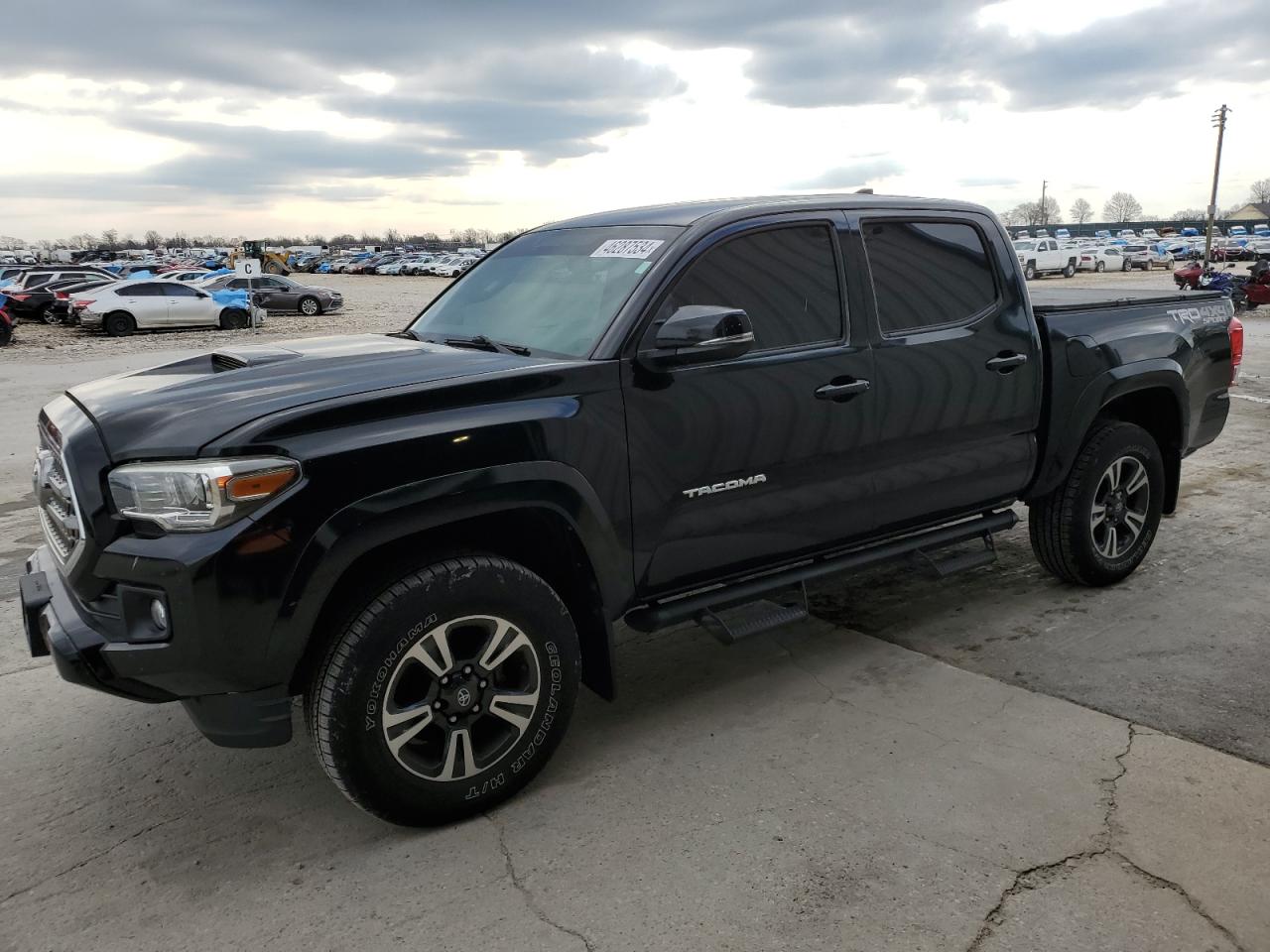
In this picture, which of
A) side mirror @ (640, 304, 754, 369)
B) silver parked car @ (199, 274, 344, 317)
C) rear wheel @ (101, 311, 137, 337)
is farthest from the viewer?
silver parked car @ (199, 274, 344, 317)

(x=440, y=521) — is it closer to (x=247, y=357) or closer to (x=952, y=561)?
(x=247, y=357)

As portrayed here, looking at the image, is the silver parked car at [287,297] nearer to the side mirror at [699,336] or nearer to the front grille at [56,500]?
the front grille at [56,500]

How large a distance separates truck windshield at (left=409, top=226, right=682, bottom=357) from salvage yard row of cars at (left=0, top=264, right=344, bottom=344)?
22.2m

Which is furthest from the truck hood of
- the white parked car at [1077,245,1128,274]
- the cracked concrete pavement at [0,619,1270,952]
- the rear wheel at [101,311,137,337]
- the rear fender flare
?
A: the white parked car at [1077,245,1128,274]

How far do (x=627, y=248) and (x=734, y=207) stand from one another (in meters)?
0.45

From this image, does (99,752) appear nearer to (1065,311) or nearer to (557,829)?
(557,829)

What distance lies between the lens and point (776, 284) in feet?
12.5

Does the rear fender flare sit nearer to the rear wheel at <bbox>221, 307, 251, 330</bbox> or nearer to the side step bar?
the side step bar

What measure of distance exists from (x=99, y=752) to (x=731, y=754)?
2297mm

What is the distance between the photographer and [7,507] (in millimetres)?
7125

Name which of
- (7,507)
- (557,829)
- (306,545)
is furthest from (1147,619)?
(7,507)

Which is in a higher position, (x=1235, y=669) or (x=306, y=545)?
(x=306, y=545)

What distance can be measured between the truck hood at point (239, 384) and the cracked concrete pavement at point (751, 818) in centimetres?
127

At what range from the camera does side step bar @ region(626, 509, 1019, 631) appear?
11.7 feet
